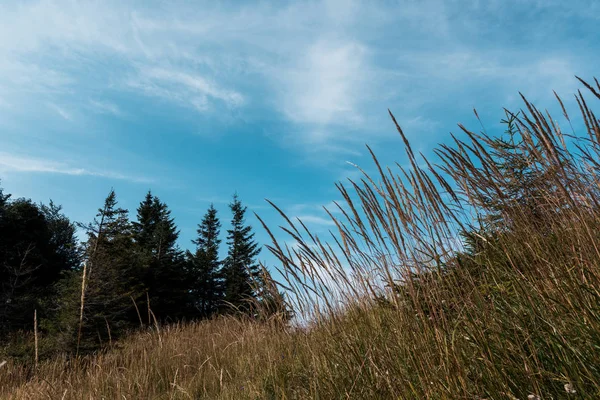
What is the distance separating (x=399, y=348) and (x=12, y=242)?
34383 mm

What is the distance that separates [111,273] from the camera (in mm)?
12500

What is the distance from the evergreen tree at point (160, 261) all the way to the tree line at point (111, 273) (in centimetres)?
7

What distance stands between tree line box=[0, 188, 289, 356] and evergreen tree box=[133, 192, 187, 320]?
7cm

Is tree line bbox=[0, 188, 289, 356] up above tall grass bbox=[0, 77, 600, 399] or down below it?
above

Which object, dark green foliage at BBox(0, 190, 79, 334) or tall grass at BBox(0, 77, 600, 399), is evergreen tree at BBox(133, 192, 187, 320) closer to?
dark green foliage at BBox(0, 190, 79, 334)

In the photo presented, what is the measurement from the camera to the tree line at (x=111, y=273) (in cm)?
1254

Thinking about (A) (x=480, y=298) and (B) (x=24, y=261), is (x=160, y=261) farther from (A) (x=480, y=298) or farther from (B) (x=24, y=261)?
(A) (x=480, y=298)

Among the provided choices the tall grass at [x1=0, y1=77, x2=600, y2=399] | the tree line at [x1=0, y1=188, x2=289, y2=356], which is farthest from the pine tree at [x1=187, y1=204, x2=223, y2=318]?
the tall grass at [x1=0, y1=77, x2=600, y2=399]

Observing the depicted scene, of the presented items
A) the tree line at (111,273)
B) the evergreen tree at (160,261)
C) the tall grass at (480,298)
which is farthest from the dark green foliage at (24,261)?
the tall grass at (480,298)

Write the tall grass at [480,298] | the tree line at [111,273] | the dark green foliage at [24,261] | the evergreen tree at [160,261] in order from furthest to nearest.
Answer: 1. the evergreen tree at [160,261]
2. the dark green foliage at [24,261]
3. the tree line at [111,273]
4. the tall grass at [480,298]

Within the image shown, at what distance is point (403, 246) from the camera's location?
196 cm

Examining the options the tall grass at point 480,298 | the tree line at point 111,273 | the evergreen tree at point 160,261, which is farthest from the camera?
the evergreen tree at point 160,261

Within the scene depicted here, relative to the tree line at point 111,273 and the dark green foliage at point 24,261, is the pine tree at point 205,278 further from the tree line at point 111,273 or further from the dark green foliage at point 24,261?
the dark green foliage at point 24,261

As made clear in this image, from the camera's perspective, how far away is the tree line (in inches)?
494
